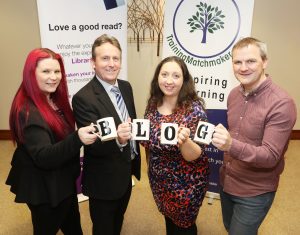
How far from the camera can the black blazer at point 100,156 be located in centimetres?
156

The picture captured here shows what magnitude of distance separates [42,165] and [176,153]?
0.76 meters

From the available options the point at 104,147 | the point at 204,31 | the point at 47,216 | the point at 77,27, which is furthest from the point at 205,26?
the point at 47,216

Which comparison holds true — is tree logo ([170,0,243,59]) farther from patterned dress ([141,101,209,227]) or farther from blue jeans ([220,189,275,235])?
blue jeans ([220,189,275,235])

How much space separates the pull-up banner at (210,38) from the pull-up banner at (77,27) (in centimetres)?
→ 50

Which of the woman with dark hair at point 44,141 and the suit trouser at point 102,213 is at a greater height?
the woman with dark hair at point 44,141

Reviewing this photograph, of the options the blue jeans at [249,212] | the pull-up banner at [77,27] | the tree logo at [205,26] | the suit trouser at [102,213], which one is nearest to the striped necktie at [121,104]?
the suit trouser at [102,213]

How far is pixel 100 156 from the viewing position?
1.63 m

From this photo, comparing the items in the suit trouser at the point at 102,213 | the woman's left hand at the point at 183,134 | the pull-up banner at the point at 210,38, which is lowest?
the suit trouser at the point at 102,213

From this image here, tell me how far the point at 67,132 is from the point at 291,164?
327 cm

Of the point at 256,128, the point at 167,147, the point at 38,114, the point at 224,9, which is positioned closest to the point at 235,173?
the point at 256,128

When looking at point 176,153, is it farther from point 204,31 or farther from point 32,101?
point 204,31

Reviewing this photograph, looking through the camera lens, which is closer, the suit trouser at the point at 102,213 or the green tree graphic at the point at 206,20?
the suit trouser at the point at 102,213

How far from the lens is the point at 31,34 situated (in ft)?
13.0

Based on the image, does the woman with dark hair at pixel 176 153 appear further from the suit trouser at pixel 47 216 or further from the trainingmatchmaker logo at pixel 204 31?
the trainingmatchmaker logo at pixel 204 31
